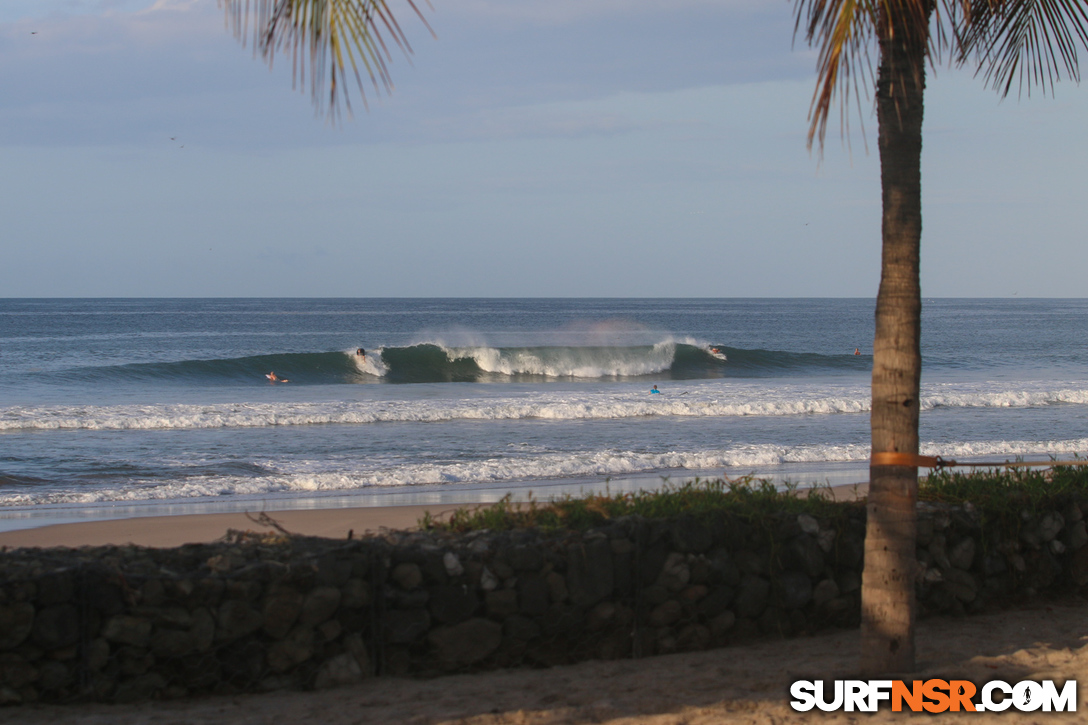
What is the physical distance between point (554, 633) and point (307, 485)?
7.60 metres

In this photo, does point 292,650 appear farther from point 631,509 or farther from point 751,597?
point 751,597

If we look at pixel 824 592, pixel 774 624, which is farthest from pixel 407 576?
pixel 824 592

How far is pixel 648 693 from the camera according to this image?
14.5 ft

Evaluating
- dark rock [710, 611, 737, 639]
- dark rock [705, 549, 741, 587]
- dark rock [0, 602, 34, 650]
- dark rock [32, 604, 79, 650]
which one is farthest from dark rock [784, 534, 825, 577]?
dark rock [0, 602, 34, 650]

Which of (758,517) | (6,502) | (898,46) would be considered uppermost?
(898,46)

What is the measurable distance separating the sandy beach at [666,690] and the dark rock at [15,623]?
328mm

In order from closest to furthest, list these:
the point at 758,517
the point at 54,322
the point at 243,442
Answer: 1. the point at 758,517
2. the point at 243,442
3. the point at 54,322

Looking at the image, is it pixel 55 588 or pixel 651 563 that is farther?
pixel 651 563

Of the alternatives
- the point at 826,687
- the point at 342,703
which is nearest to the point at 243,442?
the point at 342,703

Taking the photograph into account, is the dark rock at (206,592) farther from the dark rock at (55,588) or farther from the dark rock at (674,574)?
the dark rock at (674,574)

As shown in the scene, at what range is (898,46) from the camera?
3.99 metres

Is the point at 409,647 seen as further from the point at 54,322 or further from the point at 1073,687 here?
the point at 54,322

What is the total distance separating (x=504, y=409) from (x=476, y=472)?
7215 millimetres

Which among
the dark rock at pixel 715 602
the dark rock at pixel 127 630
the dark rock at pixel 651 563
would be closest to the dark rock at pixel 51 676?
the dark rock at pixel 127 630
